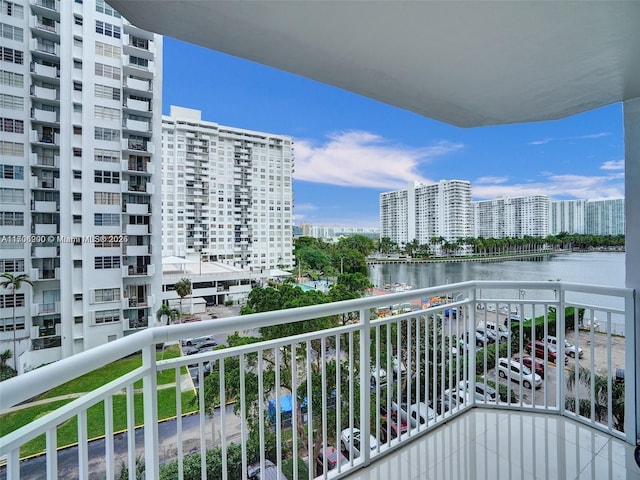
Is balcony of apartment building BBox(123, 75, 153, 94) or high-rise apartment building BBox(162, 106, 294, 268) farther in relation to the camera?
high-rise apartment building BBox(162, 106, 294, 268)

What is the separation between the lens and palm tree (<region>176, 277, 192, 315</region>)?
1.79 m

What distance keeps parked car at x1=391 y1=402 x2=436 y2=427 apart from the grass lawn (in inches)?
56.6

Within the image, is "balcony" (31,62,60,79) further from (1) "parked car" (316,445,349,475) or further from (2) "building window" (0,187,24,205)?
(1) "parked car" (316,445,349,475)

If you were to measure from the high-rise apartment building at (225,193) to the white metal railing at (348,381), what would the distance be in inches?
25.7

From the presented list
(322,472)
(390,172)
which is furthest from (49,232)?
(390,172)

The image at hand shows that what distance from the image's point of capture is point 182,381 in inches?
51.0

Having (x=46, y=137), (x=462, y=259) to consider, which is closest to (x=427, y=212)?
(x=462, y=259)

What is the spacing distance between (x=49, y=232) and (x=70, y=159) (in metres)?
0.33

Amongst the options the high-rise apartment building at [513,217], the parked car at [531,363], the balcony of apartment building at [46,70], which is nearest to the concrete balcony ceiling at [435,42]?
the balcony of apartment building at [46,70]

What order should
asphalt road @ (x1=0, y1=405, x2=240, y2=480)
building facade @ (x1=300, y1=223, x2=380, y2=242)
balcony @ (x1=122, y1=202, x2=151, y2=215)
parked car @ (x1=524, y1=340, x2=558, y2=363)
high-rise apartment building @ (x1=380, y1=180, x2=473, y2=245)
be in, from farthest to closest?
high-rise apartment building @ (x1=380, y1=180, x2=473, y2=245) < building facade @ (x1=300, y1=223, x2=380, y2=242) < parked car @ (x1=524, y1=340, x2=558, y2=363) < balcony @ (x1=122, y1=202, x2=151, y2=215) < asphalt road @ (x1=0, y1=405, x2=240, y2=480)

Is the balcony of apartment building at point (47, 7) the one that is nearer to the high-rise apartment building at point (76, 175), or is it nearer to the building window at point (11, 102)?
the high-rise apartment building at point (76, 175)

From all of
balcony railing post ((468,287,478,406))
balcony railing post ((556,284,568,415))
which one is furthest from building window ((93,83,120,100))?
balcony railing post ((556,284,568,415))

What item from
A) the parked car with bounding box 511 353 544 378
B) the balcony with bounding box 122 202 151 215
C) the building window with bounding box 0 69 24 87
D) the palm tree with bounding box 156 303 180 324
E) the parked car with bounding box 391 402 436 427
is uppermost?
the building window with bounding box 0 69 24 87

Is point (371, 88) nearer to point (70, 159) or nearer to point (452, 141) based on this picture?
point (70, 159)
